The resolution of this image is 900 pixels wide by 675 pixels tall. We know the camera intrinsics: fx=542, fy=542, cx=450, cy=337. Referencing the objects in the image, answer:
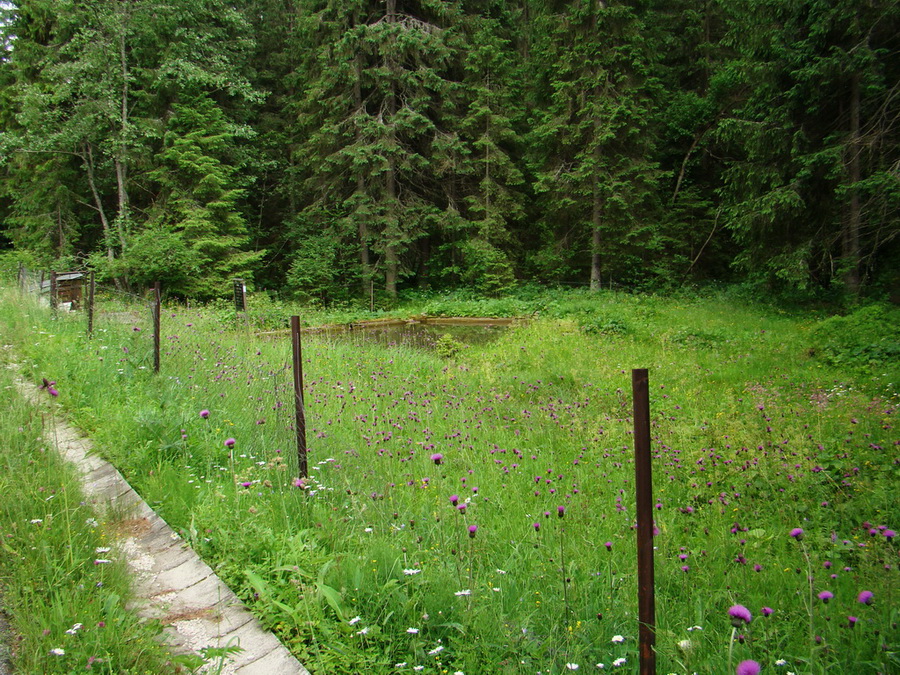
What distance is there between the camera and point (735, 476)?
419 centimetres

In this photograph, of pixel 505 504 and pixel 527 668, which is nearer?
pixel 527 668

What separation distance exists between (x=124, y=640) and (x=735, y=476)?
4.05 m

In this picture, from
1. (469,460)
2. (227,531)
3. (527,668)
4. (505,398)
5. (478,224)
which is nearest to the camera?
(527,668)

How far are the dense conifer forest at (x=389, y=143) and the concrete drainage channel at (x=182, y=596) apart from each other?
47.2 ft

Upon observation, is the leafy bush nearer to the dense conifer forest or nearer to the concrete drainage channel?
the dense conifer forest

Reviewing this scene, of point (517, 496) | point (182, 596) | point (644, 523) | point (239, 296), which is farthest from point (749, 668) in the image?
Result: point (239, 296)

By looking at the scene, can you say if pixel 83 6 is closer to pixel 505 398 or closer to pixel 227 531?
pixel 505 398

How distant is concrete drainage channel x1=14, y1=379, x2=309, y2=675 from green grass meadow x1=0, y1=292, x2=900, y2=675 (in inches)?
3.1

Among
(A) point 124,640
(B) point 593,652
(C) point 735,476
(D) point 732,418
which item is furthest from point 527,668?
(D) point 732,418

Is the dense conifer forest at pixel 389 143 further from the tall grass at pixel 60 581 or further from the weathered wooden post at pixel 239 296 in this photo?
the tall grass at pixel 60 581

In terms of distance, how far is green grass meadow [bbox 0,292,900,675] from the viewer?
2.18 m

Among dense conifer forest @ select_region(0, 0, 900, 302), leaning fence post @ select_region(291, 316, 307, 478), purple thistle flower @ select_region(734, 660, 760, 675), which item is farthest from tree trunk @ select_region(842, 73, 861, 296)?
purple thistle flower @ select_region(734, 660, 760, 675)

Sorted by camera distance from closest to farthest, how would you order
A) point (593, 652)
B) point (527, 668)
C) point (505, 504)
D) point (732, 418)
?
point (527, 668), point (593, 652), point (505, 504), point (732, 418)

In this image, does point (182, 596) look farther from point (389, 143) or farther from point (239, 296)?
point (389, 143)
